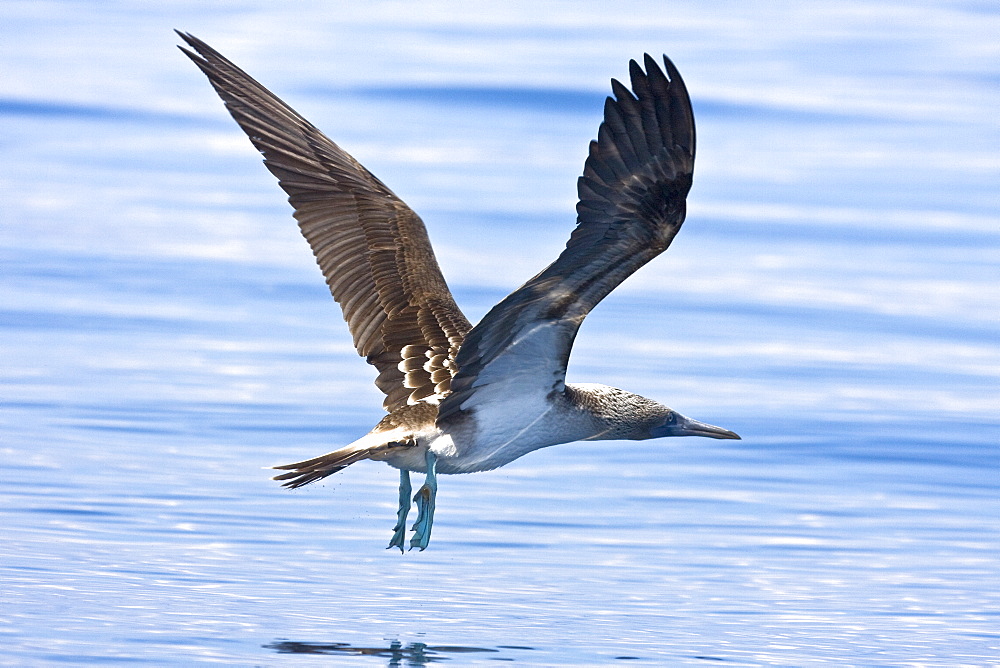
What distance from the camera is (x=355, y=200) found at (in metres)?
11.0

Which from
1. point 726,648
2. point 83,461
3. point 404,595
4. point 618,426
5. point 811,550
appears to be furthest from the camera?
point 83,461

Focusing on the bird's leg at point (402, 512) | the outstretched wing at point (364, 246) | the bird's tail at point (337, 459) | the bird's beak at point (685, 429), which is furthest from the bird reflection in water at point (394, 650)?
the bird's beak at point (685, 429)

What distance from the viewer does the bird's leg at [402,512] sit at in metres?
10.1

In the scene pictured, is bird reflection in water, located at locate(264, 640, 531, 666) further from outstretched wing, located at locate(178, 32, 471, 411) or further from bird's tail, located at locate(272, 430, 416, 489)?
outstretched wing, located at locate(178, 32, 471, 411)

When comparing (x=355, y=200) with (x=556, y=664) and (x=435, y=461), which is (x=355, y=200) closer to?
(x=435, y=461)

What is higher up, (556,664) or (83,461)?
(83,461)

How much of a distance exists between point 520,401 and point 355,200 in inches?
71.7

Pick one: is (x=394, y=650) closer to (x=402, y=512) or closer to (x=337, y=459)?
(x=337, y=459)

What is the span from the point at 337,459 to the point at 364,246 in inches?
70.9

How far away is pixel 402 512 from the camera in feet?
33.7

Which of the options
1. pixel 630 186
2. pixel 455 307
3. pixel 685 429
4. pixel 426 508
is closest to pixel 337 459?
pixel 426 508

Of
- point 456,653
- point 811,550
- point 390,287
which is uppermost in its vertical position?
point 390,287

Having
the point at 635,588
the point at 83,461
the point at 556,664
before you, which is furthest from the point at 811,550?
the point at 83,461

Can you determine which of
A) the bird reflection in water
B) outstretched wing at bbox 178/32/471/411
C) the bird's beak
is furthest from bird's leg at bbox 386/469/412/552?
the bird reflection in water
